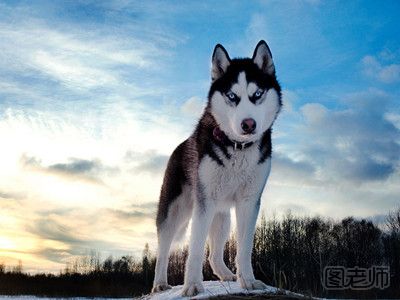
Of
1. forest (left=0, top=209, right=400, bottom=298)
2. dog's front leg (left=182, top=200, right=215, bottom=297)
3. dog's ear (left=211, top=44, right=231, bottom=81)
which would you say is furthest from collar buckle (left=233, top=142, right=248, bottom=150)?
forest (left=0, top=209, right=400, bottom=298)

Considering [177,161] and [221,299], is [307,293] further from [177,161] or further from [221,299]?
[177,161]

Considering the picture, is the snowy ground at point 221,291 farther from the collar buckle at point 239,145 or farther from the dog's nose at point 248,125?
the dog's nose at point 248,125

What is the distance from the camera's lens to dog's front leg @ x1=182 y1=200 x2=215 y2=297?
689 cm

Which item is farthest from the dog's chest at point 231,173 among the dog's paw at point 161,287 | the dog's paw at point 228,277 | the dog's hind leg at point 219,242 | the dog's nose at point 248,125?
the dog's paw at point 161,287

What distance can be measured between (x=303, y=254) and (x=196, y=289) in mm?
45830

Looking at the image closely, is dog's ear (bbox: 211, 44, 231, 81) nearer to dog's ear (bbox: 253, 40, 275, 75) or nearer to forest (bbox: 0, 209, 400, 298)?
dog's ear (bbox: 253, 40, 275, 75)

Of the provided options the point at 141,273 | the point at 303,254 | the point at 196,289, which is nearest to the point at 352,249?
the point at 303,254

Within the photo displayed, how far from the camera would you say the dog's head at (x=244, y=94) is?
21.1 ft

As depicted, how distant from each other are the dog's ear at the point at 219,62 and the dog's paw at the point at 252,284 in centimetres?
273

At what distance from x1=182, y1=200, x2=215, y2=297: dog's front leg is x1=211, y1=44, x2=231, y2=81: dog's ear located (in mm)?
1738

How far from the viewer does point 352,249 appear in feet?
183

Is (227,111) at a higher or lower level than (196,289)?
higher

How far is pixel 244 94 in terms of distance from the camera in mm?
6613

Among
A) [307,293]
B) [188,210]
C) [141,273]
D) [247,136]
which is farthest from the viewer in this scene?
[141,273]
